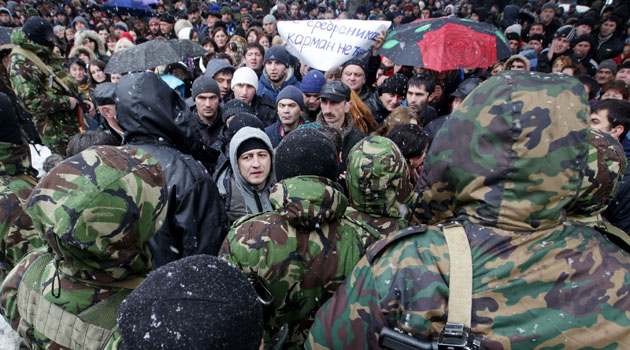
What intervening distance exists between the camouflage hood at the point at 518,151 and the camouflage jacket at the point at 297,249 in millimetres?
671

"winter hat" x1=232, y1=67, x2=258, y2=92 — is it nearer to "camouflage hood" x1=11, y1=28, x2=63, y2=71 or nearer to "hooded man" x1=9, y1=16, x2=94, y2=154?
"hooded man" x1=9, y1=16, x2=94, y2=154

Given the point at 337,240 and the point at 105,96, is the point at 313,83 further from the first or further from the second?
the point at 337,240

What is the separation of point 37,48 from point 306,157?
4.68 meters

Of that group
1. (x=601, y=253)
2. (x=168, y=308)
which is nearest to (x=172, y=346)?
(x=168, y=308)

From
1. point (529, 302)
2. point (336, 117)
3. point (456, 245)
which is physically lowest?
point (336, 117)

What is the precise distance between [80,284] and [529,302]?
1.52 meters

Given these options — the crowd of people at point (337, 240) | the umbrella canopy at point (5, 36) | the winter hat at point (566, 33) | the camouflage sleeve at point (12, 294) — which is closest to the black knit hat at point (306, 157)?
the crowd of people at point (337, 240)

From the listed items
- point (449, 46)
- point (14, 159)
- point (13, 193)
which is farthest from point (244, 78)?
point (13, 193)

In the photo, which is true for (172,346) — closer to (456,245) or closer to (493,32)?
(456,245)

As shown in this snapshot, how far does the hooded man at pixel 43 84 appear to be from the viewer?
4426mm

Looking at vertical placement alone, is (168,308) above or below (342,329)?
above

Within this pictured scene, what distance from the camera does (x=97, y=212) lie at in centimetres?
126

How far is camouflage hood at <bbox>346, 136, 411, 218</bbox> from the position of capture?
1866 mm

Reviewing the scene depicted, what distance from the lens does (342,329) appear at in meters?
1.15
